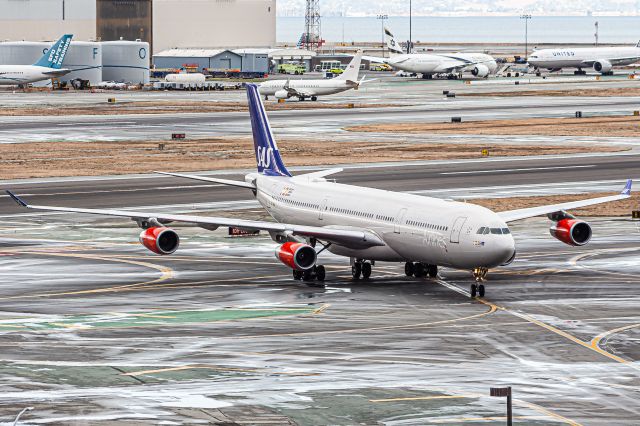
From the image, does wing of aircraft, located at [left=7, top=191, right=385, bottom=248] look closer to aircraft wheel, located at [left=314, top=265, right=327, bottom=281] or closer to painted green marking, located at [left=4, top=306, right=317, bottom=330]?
aircraft wheel, located at [left=314, top=265, right=327, bottom=281]

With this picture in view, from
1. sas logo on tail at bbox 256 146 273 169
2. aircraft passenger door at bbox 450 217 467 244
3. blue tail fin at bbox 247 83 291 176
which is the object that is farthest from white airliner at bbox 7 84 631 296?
sas logo on tail at bbox 256 146 273 169

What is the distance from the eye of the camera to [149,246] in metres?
60.8

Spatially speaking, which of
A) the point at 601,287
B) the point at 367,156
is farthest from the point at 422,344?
the point at 367,156

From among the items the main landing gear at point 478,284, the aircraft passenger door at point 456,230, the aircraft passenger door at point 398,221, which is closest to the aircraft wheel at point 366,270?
the aircraft passenger door at point 398,221

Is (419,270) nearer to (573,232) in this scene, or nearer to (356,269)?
(356,269)

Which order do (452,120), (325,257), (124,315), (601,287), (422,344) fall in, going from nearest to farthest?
1. (422,344)
2. (124,315)
3. (601,287)
4. (325,257)
5. (452,120)

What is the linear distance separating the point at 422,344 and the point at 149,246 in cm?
1805

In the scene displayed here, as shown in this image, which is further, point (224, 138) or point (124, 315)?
point (224, 138)

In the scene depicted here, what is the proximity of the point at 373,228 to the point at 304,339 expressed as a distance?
13.4 meters

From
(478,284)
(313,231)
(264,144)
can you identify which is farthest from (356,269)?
(264,144)

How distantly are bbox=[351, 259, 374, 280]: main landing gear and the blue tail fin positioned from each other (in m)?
9.61

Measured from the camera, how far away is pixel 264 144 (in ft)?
236

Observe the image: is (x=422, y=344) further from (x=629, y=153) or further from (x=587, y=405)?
(x=629, y=153)

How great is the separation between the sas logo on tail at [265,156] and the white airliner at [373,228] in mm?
2405
